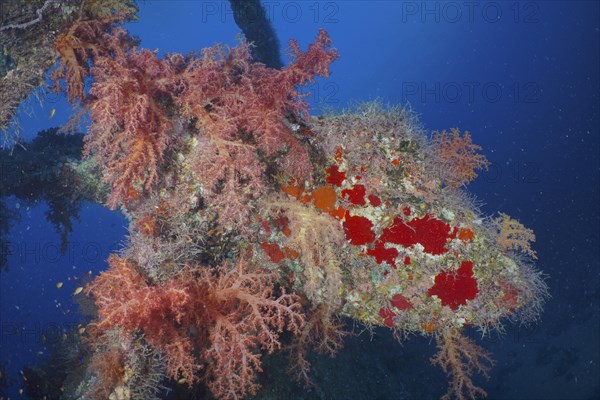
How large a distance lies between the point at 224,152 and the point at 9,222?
28.1ft

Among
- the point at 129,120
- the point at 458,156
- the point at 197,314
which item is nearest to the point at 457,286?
the point at 458,156

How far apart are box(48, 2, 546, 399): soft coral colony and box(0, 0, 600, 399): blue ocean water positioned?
0.75 metres

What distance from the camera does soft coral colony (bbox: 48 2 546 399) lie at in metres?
3.76

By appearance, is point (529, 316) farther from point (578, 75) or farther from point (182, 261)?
point (578, 75)

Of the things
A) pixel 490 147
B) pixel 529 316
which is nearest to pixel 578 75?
pixel 490 147

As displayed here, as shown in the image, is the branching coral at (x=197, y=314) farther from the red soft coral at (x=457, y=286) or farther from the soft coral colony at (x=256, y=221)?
the red soft coral at (x=457, y=286)

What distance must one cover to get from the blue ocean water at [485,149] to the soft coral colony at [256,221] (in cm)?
75

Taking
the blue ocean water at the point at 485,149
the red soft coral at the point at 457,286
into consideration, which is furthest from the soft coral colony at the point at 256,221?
the blue ocean water at the point at 485,149

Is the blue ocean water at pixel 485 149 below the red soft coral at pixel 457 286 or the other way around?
the other way around

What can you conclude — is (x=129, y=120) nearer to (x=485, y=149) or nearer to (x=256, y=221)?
(x=256, y=221)

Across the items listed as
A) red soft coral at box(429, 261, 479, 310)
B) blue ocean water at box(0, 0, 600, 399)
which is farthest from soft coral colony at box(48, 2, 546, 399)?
blue ocean water at box(0, 0, 600, 399)

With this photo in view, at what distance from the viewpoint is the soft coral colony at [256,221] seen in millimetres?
3762

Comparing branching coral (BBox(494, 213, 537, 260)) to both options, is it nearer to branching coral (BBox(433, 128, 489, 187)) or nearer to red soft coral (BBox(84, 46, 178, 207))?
branching coral (BBox(433, 128, 489, 187))

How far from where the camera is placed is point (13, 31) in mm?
3980
